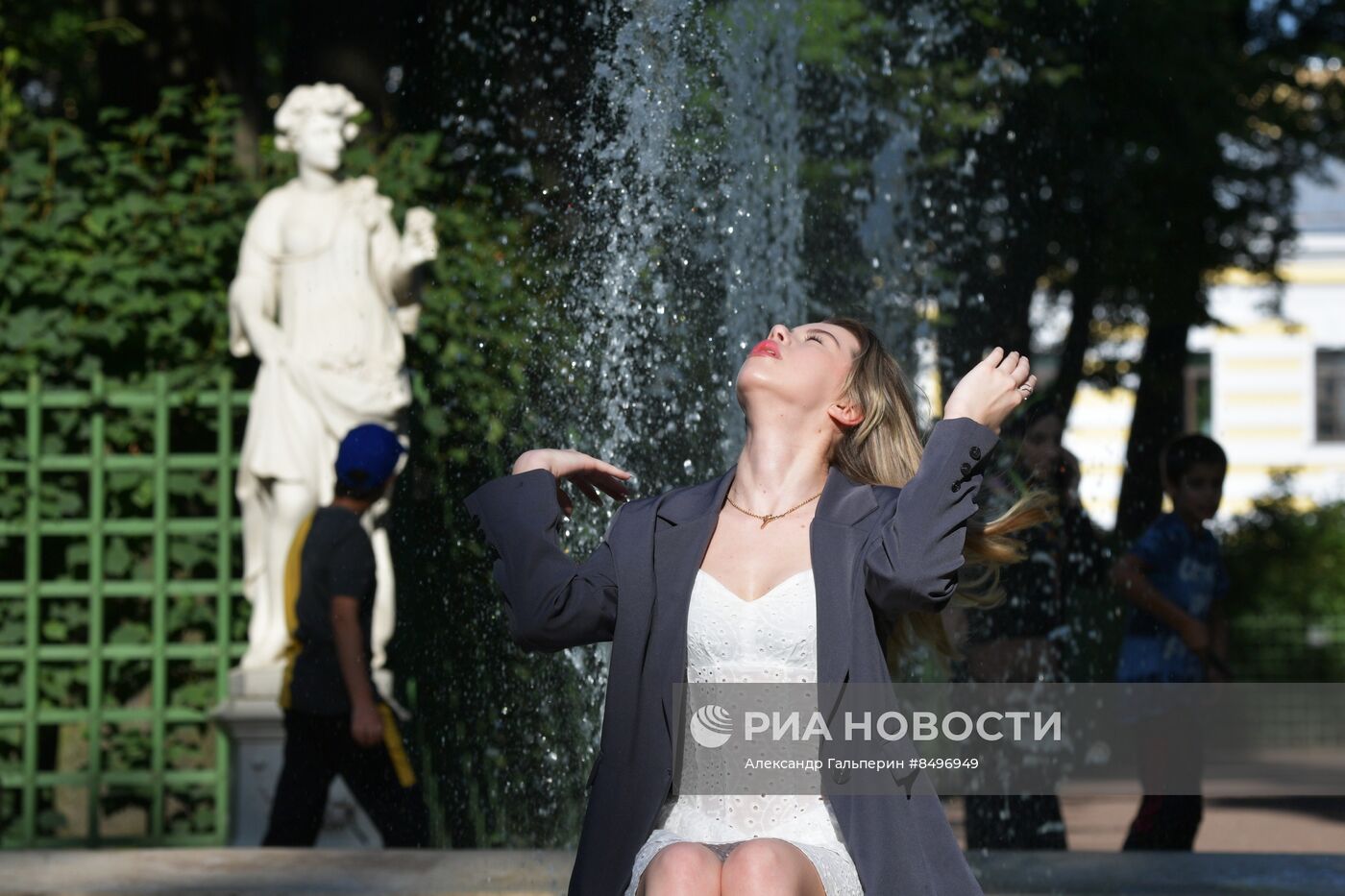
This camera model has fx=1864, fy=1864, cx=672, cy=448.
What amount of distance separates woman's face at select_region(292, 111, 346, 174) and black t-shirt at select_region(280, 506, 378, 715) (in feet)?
6.38

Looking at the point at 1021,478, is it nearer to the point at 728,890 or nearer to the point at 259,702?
the point at 259,702

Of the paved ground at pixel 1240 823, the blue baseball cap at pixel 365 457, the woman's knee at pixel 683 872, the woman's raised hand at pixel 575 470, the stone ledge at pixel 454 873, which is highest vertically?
the blue baseball cap at pixel 365 457

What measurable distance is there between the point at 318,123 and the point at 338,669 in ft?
8.03

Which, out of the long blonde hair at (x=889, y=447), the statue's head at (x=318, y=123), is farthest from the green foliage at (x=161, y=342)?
the long blonde hair at (x=889, y=447)

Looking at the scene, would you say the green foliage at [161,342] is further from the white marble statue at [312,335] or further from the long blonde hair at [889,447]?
the long blonde hair at [889,447]

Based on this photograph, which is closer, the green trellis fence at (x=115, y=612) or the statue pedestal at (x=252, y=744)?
the statue pedestal at (x=252, y=744)

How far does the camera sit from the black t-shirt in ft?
18.1

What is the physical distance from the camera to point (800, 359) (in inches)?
123

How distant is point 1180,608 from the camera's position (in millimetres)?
6012

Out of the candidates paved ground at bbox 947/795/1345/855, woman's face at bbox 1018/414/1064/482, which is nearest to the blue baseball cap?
woman's face at bbox 1018/414/1064/482

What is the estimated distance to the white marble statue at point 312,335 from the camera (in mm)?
6941

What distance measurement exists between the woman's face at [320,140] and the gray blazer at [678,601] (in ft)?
13.9

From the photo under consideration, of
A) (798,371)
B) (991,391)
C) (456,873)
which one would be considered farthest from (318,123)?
(991,391)

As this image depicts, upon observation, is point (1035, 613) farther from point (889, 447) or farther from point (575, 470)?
point (575, 470)
